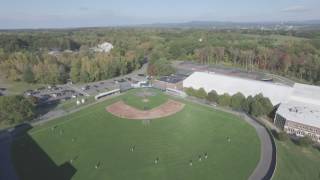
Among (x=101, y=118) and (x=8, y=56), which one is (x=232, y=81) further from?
(x=8, y=56)

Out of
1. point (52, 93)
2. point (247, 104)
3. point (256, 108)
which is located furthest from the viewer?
point (52, 93)

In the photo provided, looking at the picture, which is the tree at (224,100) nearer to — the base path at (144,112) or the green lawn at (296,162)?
the base path at (144,112)

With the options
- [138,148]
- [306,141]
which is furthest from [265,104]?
[138,148]

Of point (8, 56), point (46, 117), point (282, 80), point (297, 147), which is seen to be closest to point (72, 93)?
point (46, 117)

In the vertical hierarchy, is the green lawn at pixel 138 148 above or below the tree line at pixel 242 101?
below

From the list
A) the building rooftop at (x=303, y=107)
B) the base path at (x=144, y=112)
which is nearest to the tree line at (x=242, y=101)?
the building rooftop at (x=303, y=107)

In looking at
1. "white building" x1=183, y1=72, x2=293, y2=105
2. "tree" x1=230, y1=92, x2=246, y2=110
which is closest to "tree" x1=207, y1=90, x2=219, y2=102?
"white building" x1=183, y1=72, x2=293, y2=105

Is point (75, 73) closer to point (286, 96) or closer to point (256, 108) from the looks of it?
point (256, 108)
